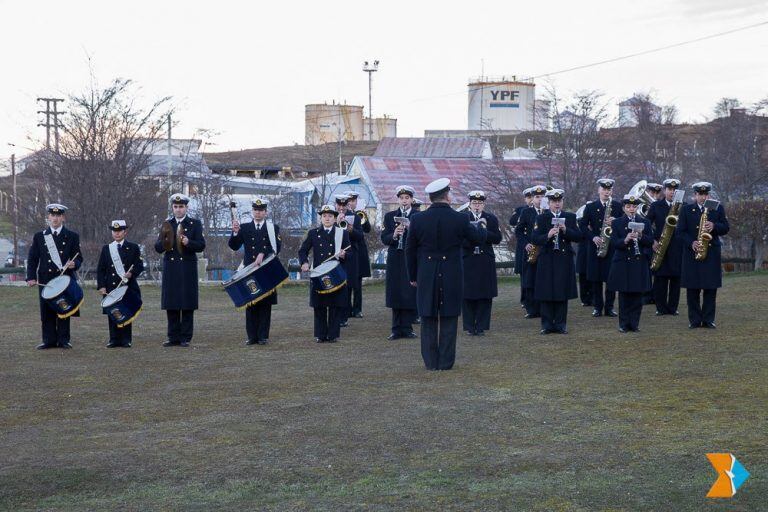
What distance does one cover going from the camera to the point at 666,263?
675 inches

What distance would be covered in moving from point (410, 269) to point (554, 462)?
4.89 meters

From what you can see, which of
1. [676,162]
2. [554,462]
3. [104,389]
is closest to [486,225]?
[104,389]

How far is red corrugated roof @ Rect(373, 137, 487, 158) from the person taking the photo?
79625 mm

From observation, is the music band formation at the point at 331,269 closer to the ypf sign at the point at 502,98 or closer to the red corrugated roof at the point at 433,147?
the red corrugated roof at the point at 433,147

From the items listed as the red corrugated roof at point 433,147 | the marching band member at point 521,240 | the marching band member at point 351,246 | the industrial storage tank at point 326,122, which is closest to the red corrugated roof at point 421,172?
the red corrugated roof at point 433,147

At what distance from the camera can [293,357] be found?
518 inches

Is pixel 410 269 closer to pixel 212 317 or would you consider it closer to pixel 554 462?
pixel 554 462

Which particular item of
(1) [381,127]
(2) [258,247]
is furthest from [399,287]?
(1) [381,127]

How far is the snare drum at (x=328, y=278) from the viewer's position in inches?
564

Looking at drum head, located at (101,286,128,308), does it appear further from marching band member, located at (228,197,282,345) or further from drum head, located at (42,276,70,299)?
marching band member, located at (228,197,282,345)

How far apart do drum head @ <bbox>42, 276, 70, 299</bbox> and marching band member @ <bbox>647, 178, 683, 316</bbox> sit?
853cm

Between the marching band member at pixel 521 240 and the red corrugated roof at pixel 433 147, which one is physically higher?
the red corrugated roof at pixel 433 147

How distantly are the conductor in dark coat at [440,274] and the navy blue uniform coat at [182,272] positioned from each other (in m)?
3.94

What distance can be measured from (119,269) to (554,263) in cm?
566
